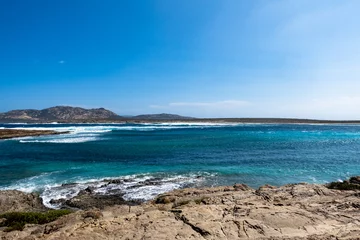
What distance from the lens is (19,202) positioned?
15148 millimetres

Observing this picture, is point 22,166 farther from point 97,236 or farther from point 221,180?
point 97,236

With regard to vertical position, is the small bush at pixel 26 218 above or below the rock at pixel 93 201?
above

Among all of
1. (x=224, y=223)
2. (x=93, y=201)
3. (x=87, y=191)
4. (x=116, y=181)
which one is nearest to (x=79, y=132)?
(x=116, y=181)

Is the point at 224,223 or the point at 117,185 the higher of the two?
the point at 224,223

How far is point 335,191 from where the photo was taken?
13.1 meters

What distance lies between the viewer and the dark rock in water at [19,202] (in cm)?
1443

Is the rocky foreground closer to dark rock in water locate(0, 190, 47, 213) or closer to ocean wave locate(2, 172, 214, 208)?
dark rock in water locate(0, 190, 47, 213)

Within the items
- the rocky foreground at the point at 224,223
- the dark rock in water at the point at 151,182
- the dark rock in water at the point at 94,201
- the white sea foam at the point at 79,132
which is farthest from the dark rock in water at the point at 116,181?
the white sea foam at the point at 79,132

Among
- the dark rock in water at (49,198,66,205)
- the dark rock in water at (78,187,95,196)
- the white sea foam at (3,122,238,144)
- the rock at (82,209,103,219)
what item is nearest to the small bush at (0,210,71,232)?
the rock at (82,209,103,219)

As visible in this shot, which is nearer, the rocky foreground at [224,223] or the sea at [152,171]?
the rocky foreground at [224,223]

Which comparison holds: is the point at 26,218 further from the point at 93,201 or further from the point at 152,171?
the point at 152,171

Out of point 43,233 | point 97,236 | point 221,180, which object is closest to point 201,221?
point 97,236

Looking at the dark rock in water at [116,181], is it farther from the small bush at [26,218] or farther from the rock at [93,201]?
the small bush at [26,218]

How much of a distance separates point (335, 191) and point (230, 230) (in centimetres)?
834
